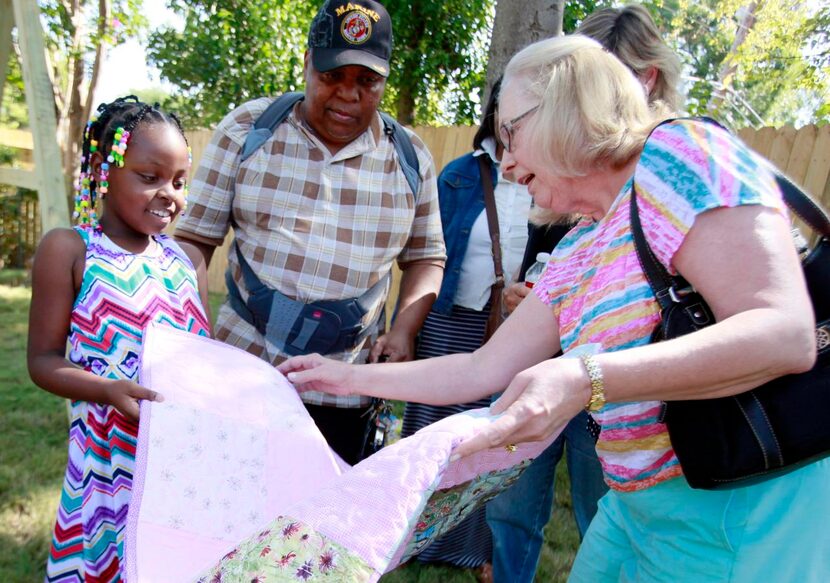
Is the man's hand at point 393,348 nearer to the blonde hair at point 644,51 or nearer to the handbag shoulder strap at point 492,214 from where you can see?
the handbag shoulder strap at point 492,214

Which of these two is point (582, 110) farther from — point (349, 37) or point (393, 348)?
point (393, 348)

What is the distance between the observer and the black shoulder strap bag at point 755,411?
1276 millimetres

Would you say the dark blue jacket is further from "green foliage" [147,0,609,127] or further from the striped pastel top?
"green foliage" [147,0,609,127]

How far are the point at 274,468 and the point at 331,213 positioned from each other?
3.76 ft

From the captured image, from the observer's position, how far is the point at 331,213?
264 cm

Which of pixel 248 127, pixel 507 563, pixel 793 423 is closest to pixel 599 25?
pixel 248 127

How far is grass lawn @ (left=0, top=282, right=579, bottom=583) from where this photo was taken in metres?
3.35

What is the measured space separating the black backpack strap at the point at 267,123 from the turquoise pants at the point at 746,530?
1.82 meters

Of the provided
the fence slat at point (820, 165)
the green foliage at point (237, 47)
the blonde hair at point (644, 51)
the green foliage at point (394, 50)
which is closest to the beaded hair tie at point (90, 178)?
the blonde hair at point (644, 51)

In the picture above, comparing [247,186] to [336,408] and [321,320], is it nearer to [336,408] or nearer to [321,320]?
[321,320]

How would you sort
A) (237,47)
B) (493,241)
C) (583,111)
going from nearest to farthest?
(583,111) → (493,241) → (237,47)

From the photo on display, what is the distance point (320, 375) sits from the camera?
2.08m

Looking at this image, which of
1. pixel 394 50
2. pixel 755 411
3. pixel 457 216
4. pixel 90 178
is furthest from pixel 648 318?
pixel 394 50

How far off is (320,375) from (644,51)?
1.53 m
